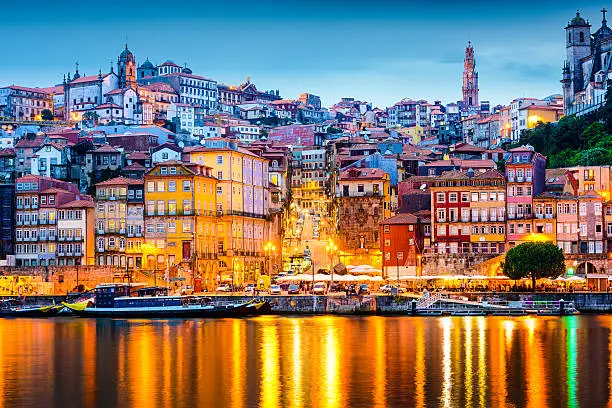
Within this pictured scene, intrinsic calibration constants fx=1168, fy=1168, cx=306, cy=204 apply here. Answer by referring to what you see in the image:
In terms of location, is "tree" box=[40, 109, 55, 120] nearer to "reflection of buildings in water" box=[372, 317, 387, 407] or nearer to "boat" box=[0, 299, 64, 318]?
"boat" box=[0, 299, 64, 318]

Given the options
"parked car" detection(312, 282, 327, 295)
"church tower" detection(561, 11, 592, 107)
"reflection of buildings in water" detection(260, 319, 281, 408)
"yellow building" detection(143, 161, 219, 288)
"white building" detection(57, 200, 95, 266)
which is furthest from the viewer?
"church tower" detection(561, 11, 592, 107)

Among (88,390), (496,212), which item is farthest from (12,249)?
Answer: (88,390)

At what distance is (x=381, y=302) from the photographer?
82.2m

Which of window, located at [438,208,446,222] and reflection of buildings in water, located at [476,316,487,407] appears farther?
window, located at [438,208,446,222]

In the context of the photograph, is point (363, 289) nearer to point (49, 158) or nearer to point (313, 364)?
point (313, 364)

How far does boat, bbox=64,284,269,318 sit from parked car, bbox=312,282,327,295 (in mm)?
5915

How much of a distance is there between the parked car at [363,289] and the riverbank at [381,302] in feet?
12.4

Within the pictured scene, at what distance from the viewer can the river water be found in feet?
143

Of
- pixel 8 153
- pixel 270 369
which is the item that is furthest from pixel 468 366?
pixel 8 153

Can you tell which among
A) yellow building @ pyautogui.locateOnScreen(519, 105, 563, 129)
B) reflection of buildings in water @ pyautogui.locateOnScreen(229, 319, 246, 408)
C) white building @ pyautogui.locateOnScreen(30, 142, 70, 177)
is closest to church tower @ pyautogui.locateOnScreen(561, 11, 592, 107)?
yellow building @ pyautogui.locateOnScreen(519, 105, 563, 129)

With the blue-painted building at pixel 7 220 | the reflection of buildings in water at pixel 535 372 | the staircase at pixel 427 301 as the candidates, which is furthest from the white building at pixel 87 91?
the reflection of buildings in water at pixel 535 372

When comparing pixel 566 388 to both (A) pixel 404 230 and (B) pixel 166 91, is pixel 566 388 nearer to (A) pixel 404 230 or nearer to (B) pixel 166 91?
(A) pixel 404 230

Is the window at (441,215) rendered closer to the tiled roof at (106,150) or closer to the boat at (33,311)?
the boat at (33,311)

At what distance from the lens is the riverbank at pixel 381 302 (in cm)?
8206
